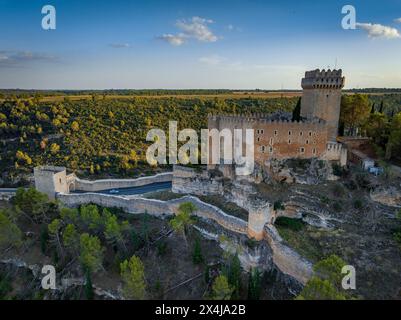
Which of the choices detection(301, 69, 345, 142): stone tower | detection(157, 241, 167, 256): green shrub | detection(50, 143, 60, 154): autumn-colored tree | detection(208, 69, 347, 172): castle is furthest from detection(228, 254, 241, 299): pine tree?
detection(50, 143, 60, 154): autumn-colored tree

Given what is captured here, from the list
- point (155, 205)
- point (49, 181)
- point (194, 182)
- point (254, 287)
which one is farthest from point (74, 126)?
point (254, 287)

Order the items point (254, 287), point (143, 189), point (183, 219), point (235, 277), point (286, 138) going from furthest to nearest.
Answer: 1. point (143, 189)
2. point (286, 138)
3. point (183, 219)
4. point (235, 277)
5. point (254, 287)

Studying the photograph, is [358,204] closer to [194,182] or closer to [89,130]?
[194,182]

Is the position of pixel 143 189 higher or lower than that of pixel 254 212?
lower

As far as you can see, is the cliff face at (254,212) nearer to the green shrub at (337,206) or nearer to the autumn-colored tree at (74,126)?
the green shrub at (337,206)

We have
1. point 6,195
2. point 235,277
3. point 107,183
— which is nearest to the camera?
point 235,277
